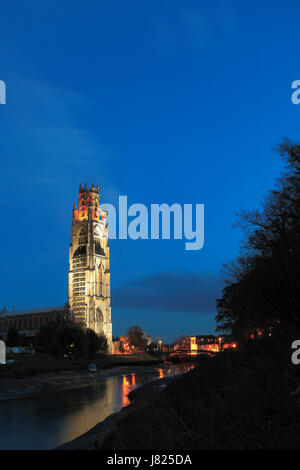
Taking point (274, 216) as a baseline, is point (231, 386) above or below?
below

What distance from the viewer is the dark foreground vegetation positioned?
914 centimetres

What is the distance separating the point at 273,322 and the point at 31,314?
172 m

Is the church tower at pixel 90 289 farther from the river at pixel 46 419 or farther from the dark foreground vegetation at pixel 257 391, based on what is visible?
the dark foreground vegetation at pixel 257 391

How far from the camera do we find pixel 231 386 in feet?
45.8

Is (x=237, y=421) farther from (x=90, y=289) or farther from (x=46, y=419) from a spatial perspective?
(x=90, y=289)

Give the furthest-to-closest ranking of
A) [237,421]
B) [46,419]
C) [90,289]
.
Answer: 1. [90,289]
2. [46,419]
3. [237,421]

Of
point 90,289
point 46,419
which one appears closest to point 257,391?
point 46,419

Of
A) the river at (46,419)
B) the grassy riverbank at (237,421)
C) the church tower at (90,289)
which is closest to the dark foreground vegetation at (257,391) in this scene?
the grassy riverbank at (237,421)

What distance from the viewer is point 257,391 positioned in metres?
12.0

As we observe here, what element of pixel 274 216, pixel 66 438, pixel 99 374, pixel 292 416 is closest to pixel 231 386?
pixel 292 416

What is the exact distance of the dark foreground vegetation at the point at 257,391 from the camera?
9.14 meters
